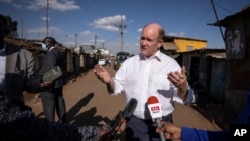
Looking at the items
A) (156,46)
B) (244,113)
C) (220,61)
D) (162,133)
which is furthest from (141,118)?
(220,61)

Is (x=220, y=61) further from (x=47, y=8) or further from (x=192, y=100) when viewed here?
(x=47, y=8)

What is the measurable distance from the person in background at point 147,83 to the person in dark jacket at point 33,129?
1236mm

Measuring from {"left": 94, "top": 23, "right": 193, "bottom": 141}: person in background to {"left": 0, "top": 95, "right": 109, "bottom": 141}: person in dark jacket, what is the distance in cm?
124

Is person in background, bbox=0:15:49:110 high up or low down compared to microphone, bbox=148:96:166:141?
up

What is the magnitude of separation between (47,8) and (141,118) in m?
32.1

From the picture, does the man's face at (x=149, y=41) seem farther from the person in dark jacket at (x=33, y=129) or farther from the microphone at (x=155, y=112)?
the person in dark jacket at (x=33, y=129)

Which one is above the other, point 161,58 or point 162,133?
point 161,58

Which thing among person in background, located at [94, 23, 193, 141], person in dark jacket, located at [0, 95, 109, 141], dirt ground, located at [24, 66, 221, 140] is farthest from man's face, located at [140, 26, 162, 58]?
dirt ground, located at [24, 66, 221, 140]

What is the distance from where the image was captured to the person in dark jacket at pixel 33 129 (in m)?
1.66

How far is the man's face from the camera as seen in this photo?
3334mm

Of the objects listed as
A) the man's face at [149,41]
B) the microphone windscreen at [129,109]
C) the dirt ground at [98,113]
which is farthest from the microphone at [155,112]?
the dirt ground at [98,113]

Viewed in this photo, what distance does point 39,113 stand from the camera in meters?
8.16

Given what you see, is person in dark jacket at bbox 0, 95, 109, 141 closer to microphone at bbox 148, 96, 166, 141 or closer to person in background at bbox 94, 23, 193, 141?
microphone at bbox 148, 96, 166, 141

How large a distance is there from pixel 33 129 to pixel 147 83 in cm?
181
